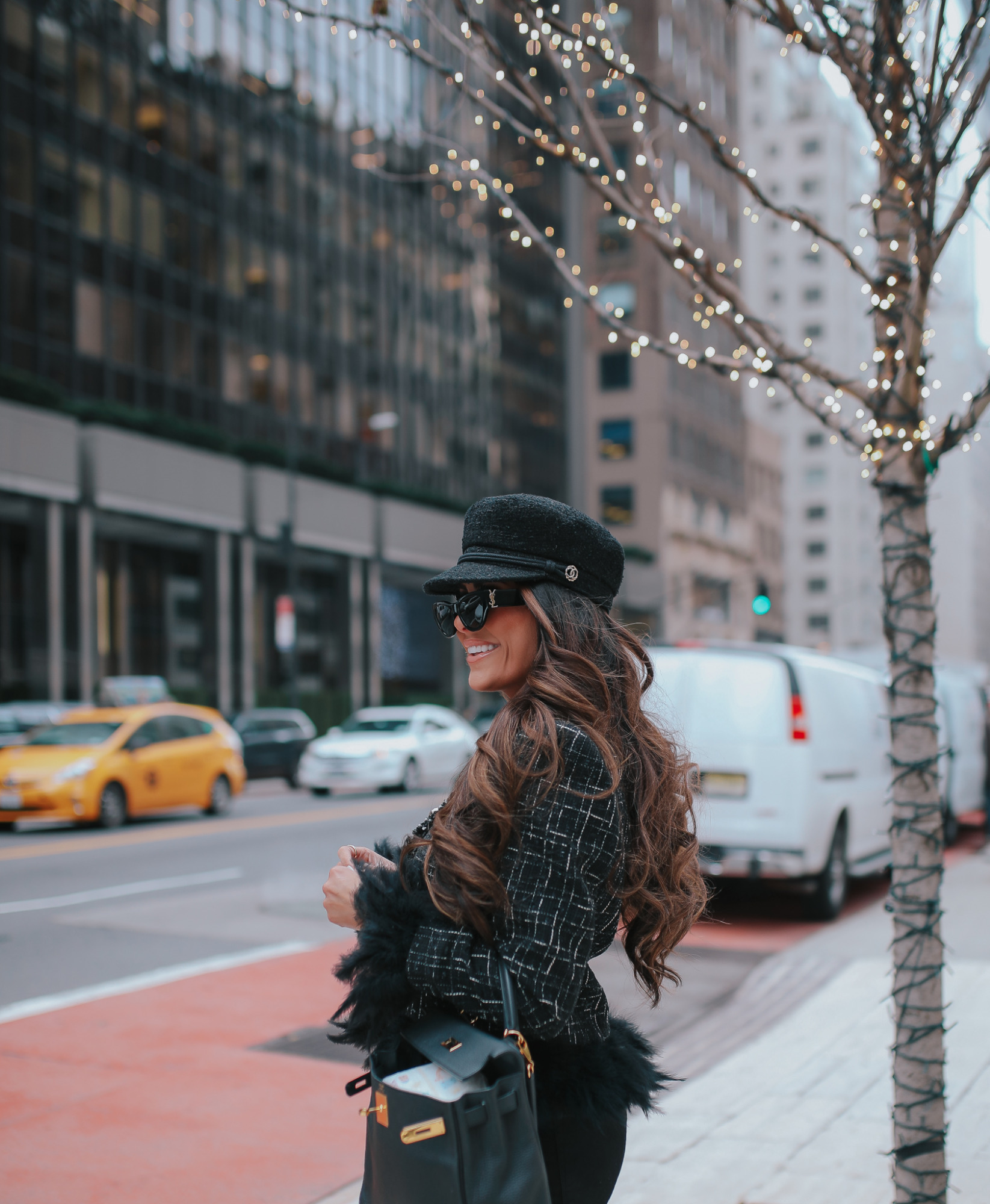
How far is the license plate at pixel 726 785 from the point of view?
32.0 feet

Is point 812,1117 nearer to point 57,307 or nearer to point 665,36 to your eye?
point 57,307

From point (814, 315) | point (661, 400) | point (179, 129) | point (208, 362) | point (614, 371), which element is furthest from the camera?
point (814, 315)

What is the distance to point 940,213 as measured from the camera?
4133mm

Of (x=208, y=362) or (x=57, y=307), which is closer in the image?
(x=57, y=307)

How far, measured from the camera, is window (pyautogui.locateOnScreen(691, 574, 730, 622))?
6975 centimetres

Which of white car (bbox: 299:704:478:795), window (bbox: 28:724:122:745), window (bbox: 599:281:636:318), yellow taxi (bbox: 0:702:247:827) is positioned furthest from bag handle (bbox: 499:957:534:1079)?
window (bbox: 599:281:636:318)

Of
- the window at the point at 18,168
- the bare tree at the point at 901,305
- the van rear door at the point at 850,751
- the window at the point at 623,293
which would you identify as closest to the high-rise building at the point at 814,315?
the window at the point at 623,293

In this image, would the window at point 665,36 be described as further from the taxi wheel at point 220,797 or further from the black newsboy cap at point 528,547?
the black newsboy cap at point 528,547

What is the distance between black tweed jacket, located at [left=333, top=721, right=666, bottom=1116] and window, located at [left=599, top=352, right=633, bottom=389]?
223 ft

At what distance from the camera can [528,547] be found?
7.31ft

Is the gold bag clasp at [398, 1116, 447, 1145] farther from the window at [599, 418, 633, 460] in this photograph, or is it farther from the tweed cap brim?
A: the window at [599, 418, 633, 460]

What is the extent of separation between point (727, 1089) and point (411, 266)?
49788 mm

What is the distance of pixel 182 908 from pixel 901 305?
8401 millimetres

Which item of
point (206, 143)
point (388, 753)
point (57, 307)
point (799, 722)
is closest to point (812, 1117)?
point (799, 722)
